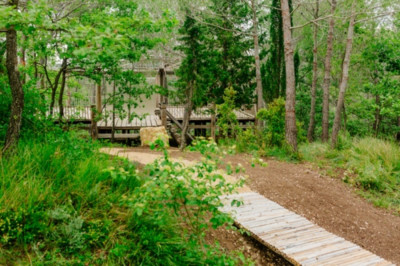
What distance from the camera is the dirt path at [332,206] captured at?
4352 mm

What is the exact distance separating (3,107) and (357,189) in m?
6.73

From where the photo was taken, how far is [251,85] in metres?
13.3

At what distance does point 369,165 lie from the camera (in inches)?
261

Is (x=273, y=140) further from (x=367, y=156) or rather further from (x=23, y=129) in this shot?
(x=23, y=129)

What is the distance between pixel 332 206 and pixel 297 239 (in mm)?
1981

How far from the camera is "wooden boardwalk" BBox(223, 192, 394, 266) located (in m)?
3.18

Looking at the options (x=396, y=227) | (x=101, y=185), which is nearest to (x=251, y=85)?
(x=396, y=227)

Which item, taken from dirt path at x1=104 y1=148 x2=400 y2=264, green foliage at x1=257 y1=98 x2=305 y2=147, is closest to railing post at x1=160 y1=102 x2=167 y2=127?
green foliage at x1=257 y1=98 x2=305 y2=147

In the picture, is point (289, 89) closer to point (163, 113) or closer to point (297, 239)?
point (297, 239)

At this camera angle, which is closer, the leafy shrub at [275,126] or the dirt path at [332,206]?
the dirt path at [332,206]

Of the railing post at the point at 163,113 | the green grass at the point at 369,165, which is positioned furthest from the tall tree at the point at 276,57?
the railing post at the point at 163,113

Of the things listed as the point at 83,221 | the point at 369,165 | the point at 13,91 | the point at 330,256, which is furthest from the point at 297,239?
the point at 369,165

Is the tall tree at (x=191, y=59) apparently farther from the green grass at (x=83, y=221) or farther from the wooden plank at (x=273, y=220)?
the green grass at (x=83, y=221)

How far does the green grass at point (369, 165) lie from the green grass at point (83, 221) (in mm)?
4691
